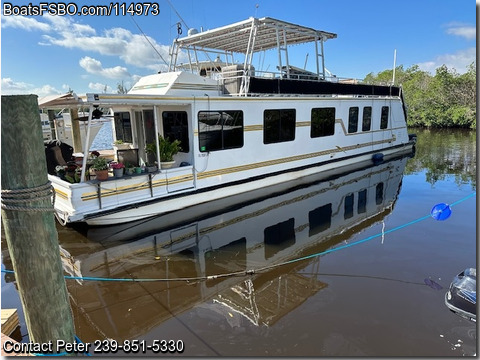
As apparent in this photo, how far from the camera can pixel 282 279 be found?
5070 millimetres

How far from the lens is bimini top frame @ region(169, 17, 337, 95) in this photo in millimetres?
9273

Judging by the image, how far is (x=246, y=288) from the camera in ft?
15.8

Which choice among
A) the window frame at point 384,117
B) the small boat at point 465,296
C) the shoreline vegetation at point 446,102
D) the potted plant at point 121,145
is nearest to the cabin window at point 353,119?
the window frame at point 384,117

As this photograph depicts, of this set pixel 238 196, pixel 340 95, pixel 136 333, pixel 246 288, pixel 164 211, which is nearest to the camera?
pixel 136 333

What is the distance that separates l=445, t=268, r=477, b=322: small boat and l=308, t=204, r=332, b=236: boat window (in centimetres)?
309

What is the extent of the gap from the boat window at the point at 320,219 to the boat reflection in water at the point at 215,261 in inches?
0.8

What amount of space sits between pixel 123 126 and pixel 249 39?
14.0ft

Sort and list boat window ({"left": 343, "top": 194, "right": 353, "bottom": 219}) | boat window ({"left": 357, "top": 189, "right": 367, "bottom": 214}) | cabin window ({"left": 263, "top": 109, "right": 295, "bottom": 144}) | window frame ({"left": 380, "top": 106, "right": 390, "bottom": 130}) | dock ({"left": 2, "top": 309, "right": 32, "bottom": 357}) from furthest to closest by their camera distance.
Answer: window frame ({"left": 380, "top": 106, "right": 390, "bottom": 130})
cabin window ({"left": 263, "top": 109, "right": 295, "bottom": 144})
boat window ({"left": 357, "top": 189, "right": 367, "bottom": 214})
boat window ({"left": 343, "top": 194, "right": 353, "bottom": 219})
dock ({"left": 2, "top": 309, "right": 32, "bottom": 357})

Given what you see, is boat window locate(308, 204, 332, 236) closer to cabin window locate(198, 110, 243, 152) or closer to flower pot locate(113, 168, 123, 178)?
cabin window locate(198, 110, 243, 152)

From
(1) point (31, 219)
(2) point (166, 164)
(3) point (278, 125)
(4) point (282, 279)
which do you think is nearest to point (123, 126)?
(2) point (166, 164)

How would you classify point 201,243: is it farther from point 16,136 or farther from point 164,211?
point 16,136

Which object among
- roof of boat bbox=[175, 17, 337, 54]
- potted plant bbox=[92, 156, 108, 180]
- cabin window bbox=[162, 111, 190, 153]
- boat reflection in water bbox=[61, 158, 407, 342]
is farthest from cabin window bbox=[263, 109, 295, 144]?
potted plant bbox=[92, 156, 108, 180]

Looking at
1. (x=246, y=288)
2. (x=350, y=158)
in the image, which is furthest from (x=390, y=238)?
(x=350, y=158)

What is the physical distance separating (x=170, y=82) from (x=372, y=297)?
6.43m
